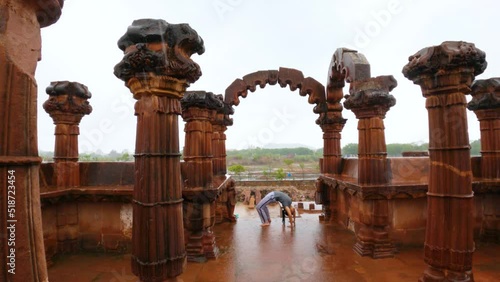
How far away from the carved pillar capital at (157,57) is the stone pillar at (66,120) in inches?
143

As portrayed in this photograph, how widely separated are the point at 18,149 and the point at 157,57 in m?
2.21

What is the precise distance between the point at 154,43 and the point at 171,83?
0.52m

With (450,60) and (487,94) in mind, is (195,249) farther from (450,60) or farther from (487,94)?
(487,94)

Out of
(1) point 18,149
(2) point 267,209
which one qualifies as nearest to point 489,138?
(2) point 267,209

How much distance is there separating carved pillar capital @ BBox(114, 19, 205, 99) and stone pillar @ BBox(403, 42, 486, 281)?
10.9ft

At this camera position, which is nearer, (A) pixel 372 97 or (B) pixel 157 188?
(B) pixel 157 188

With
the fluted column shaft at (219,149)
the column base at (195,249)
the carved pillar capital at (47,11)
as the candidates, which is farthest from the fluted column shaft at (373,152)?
the carved pillar capital at (47,11)

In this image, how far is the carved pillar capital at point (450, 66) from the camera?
12.9 ft

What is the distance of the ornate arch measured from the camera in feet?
32.4

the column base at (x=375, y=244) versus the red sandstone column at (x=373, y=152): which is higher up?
the red sandstone column at (x=373, y=152)

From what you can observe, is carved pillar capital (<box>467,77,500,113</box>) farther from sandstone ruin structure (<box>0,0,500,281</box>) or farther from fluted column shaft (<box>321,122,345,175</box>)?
fluted column shaft (<box>321,122,345,175</box>)

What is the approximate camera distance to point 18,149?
1.63 m

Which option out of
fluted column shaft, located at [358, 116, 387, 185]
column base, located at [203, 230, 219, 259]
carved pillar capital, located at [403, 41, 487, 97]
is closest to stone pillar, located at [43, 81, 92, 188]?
column base, located at [203, 230, 219, 259]

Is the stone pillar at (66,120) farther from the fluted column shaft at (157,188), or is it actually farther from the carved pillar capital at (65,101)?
the fluted column shaft at (157,188)
